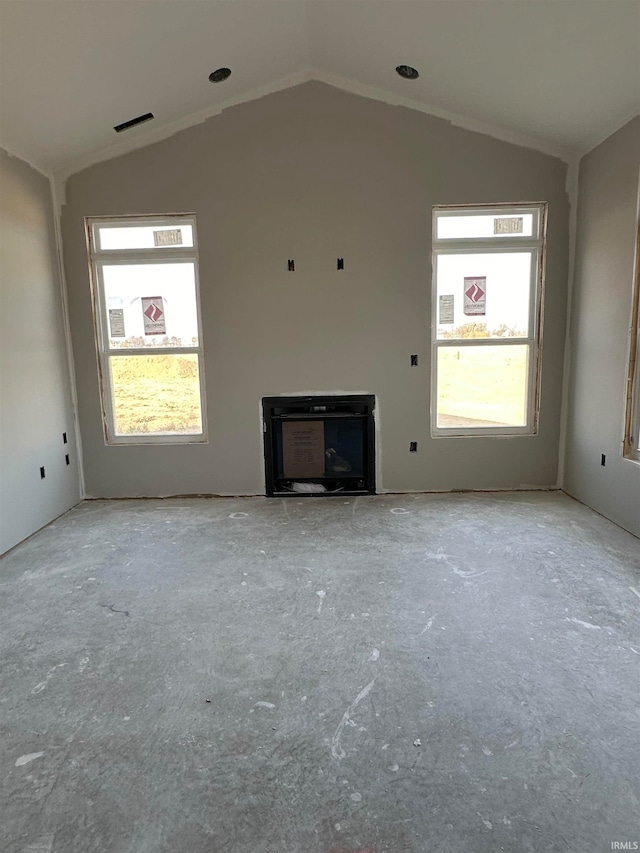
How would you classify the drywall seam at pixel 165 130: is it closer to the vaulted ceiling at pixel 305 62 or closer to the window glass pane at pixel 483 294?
the vaulted ceiling at pixel 305 62

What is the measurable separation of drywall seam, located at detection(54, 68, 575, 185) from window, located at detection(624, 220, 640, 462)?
4.84 feet

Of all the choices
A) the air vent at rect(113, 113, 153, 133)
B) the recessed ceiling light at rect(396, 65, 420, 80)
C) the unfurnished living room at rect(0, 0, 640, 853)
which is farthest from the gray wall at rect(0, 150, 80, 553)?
the recessed ceiling light at rect(396, 65, 420, 80)

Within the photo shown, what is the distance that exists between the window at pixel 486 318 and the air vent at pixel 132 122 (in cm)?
244

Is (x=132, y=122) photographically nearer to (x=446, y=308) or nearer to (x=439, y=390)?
(x=446, y=308)

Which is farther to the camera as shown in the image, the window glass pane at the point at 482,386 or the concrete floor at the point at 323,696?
the window glass pane at the point at 482,386

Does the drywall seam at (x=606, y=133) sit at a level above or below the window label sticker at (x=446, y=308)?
above

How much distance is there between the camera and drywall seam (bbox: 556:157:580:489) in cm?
387

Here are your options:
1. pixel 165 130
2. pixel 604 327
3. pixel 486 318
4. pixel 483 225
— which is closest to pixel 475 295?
pixel 486 318

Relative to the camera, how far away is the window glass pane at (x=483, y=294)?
159 inches

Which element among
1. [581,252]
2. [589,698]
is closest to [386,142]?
[581,252]

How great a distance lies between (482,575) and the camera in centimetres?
266

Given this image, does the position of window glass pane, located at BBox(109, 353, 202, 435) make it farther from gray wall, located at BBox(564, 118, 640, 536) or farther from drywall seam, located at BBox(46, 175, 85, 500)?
gray wall, located at BBox(564, 118, 640, 536)

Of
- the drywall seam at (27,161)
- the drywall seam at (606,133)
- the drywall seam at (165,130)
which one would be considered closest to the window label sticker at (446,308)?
the drywall seam at (606,133)

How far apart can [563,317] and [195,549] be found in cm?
360
